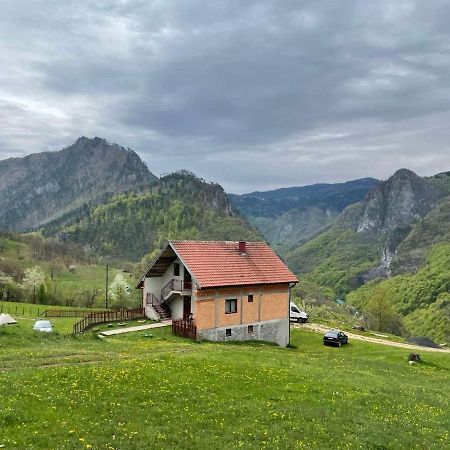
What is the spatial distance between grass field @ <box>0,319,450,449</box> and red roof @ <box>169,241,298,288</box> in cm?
1574

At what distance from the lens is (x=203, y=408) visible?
1973 cm

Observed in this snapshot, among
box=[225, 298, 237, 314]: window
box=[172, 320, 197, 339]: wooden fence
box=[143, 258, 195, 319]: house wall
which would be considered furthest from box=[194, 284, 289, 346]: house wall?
box=[143, 258, 195, 319]: house wall

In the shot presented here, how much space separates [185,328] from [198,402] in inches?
1051

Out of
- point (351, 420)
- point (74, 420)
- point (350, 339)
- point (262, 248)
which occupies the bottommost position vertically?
point (350, 339)

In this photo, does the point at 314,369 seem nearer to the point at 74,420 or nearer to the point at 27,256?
the point at 74,420

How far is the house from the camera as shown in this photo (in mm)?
48219

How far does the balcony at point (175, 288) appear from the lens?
50.4m

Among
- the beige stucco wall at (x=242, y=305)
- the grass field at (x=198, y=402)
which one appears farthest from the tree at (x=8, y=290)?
the grass field at (x=198, y=402)

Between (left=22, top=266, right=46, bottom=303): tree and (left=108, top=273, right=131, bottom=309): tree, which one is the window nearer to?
(left=108, top=273, right=131, bottom=309): tree

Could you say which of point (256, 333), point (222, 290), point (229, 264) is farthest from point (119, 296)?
point (222, 290)

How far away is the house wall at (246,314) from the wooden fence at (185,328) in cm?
60

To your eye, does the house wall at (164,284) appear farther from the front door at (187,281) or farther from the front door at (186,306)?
the front door at (187,281)

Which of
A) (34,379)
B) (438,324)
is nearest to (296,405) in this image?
(34,379)

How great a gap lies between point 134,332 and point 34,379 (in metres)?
25.8
